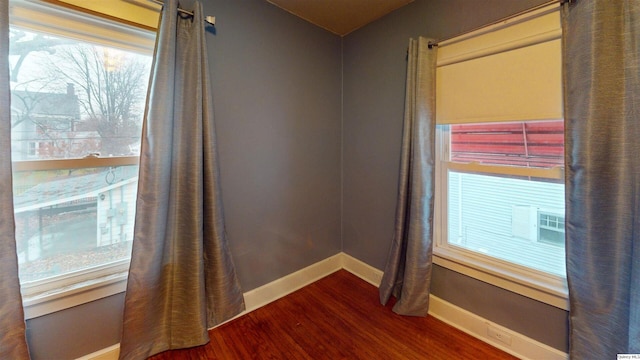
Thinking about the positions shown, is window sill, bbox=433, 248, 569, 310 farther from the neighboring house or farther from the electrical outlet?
the neighboring house

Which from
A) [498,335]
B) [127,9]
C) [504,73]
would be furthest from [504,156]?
[127,9]

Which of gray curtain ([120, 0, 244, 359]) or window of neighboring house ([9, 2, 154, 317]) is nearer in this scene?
window of neighboring house ([9, 2, 154, 317])

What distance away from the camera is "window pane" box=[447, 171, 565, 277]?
→ 1.44 meters

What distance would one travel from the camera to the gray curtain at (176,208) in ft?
4.60

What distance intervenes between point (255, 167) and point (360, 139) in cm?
103

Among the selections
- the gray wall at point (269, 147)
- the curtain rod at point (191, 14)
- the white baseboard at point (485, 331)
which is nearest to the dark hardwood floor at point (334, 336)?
the white baseboard at point (485, 331)

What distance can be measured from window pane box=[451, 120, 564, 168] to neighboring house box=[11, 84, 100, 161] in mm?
2280

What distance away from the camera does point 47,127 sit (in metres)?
1.26

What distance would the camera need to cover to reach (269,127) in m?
2.03

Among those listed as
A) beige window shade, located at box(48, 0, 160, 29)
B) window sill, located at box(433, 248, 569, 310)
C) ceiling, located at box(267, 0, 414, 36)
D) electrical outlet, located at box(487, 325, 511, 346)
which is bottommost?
electrical outlet, located at box(487, 325, 511, 346)

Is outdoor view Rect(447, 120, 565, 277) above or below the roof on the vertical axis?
below

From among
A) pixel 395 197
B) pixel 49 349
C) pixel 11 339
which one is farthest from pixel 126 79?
pixel 395 197

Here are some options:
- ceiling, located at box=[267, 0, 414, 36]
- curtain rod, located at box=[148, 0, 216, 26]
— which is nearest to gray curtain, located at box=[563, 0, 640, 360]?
ceiling, located at box=[267, 0, 414, 36]

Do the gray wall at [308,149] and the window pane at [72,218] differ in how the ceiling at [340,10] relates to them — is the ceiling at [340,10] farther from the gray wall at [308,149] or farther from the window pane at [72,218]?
the window pane at [72,218]
